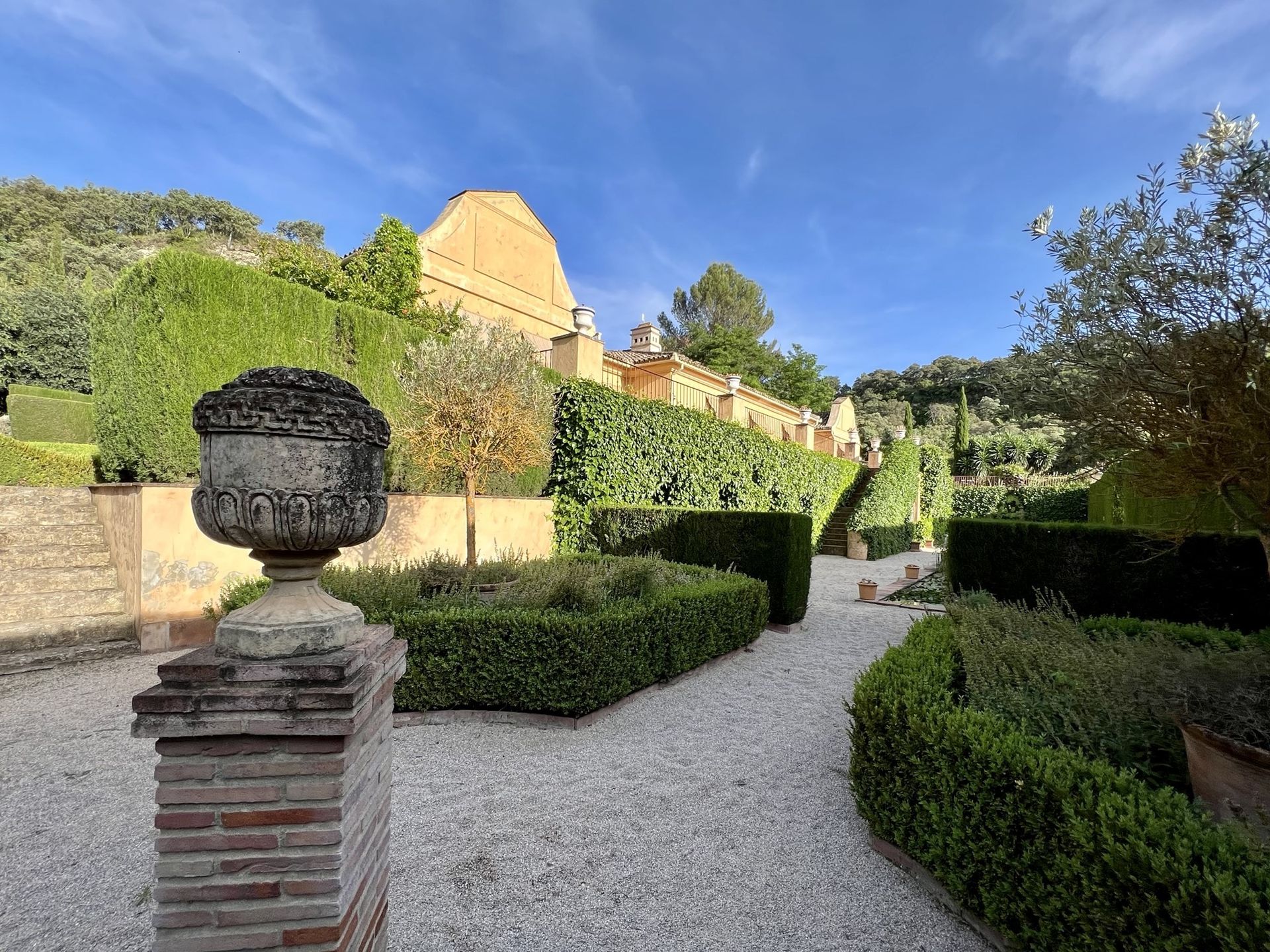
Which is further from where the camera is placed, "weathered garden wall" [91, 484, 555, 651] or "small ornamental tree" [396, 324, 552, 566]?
"small ornamental tree" [396, 324, 552, 566]

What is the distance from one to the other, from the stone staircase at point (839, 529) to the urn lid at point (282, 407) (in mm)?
18292

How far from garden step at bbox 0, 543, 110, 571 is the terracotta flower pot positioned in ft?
34.6

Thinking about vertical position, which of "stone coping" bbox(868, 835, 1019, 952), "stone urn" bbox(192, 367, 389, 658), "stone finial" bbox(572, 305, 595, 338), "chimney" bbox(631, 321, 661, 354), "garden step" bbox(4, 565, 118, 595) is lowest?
"stone coping" bbox(868, 835, 1019, 952)

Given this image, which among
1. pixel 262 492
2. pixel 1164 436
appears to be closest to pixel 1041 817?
pixel 1164 436

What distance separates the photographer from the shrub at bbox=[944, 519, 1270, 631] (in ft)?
17.7

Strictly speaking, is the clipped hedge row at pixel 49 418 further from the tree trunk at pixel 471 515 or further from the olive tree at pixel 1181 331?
the olive tree at pixel 1181 331

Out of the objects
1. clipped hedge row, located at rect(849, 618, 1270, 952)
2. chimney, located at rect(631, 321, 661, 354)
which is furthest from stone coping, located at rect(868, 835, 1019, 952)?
chimney, located at rect(631, 321, 661, 354)

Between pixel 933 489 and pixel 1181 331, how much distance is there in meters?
22.2

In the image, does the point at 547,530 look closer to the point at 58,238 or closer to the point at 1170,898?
the point at 1170,898

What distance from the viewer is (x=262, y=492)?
1.49 metres

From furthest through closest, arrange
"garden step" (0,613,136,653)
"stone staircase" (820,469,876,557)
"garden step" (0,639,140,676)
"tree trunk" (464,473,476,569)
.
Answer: "stone staircase" (820,469,876,557) < "tree trunk" (464,473,476,569) < "garden step" (0,613,136,653) < "garden step" (0,639,140,676)

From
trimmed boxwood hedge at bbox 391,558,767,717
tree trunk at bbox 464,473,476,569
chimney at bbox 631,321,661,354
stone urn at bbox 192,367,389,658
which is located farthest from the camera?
chimney at bbox 631,321,661,354

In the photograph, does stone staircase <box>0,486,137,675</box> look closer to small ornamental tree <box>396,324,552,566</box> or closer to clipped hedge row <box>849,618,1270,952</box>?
small ornamental tree <box>396,324,552,566</box>

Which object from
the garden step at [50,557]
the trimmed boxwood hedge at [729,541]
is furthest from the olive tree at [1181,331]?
the garden step at [50,557]
